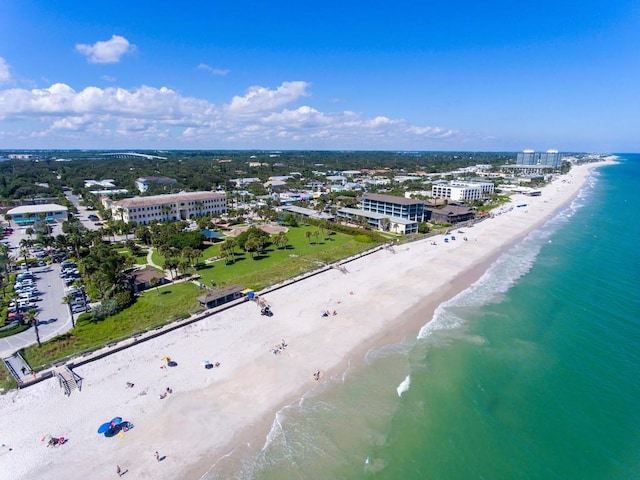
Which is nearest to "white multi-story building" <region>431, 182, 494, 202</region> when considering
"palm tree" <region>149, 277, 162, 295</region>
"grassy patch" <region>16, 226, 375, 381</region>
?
"grassy patch" <region>16, 226, 375, 381</region>

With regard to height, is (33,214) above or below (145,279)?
above

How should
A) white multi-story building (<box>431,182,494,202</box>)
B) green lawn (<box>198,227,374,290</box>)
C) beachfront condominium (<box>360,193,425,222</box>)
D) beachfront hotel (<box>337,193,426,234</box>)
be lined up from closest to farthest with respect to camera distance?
green lawn (<box>198,227,374,290</box>) → beachfront hotel (<box>337,193,426,234</box>) → beachfront condominium (<box>360,193,425,222</box>) → white multi-story building (<box>431,182,494,202</box>)

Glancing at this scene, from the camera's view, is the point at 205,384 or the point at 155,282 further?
the point at 155,282

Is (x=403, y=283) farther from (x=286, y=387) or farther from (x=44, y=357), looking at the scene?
(x=44, y=357)

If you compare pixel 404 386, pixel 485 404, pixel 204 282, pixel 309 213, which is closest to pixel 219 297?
pixel 204 282

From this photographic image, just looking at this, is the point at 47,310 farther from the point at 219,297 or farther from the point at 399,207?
the point at 399,207

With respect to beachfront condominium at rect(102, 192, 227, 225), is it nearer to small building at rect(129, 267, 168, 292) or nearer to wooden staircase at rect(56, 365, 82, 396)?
small building at rect(129, 267, 168, 292)
